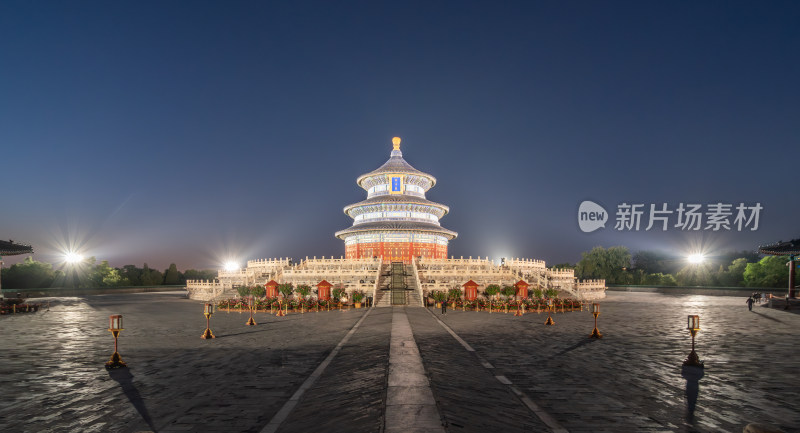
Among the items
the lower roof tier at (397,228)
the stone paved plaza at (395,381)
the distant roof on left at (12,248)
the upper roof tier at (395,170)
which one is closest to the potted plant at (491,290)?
the stone paved plaza at (395,381)

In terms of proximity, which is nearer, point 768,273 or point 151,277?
point 768,273

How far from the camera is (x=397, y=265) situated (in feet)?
164

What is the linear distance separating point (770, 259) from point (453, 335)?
6490 centimetres

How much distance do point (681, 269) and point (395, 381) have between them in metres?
94.3

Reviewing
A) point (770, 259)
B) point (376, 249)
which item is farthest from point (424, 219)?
point (770, 259)

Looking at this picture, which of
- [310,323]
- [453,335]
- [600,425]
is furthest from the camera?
[310,323]

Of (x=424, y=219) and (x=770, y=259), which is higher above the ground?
(x=424, y=219)

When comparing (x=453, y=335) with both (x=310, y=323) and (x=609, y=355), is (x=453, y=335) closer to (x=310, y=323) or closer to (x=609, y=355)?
(x=609, y=355)

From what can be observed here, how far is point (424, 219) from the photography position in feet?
227

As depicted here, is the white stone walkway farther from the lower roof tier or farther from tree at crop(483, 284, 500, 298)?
the lower roof tier

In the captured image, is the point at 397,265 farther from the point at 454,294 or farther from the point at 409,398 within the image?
the point at 409,398

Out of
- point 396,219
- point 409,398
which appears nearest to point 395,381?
point 409,398

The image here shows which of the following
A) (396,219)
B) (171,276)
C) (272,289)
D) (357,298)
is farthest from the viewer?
(171,276)

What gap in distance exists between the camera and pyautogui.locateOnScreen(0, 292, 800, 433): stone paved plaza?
9.32 metres
